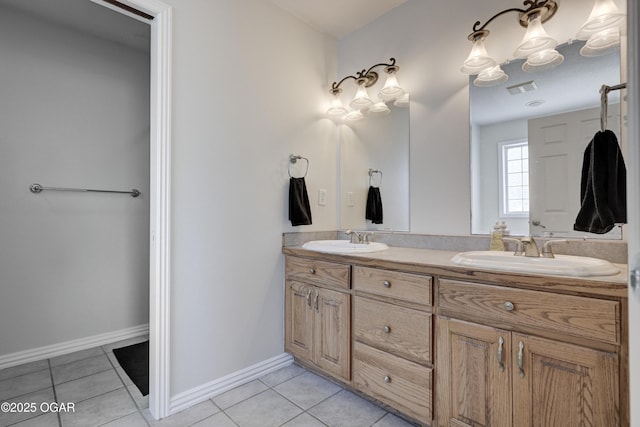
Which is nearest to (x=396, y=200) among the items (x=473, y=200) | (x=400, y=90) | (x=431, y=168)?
(x=431, y=168)

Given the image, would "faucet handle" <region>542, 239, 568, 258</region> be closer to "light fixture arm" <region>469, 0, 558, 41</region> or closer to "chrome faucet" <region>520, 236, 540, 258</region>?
"chrome faucet" <region>520, 236, 540, 258</region>

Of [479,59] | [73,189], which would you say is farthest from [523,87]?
[73,189]

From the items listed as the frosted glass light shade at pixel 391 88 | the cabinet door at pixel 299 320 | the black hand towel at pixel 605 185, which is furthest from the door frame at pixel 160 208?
the black hand towel at pixel 605 185

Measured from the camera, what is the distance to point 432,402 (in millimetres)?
1377

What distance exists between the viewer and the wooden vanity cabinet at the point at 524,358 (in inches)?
39.1

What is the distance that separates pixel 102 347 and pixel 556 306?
2901mm

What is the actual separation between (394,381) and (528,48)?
68.2 inches

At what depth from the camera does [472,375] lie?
1.26 meters

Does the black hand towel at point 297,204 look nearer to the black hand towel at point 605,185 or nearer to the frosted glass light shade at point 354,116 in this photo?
the frosted glass light shade at point 354,116

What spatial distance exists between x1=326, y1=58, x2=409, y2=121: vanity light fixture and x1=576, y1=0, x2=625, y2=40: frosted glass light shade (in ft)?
3.14

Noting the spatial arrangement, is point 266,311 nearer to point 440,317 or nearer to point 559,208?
point 440,317

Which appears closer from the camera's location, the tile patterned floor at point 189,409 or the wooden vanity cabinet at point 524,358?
the wooden vanity cabinet at point 524,358

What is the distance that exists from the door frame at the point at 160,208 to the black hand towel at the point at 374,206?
1.37 meters

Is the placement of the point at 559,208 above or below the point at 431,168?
below
